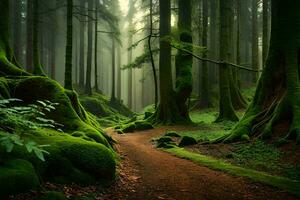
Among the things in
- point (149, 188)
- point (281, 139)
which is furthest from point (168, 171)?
point (281, 139)

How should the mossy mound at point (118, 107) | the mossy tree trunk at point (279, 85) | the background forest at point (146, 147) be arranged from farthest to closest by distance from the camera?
1. the mossy mound at point (118, 107)
2. the mossy tree trunk at point (279, 85)
3. the background forest at point (146, 147)

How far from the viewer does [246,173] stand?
28.2ft

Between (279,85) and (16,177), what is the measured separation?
9.91m

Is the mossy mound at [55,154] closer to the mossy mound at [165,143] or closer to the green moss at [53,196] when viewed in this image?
the green moss at [53,196]

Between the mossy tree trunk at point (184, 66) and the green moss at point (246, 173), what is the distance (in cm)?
999

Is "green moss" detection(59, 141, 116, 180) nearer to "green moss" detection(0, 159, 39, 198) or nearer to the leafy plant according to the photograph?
"green moss" detection(0, 159, 39, 198)

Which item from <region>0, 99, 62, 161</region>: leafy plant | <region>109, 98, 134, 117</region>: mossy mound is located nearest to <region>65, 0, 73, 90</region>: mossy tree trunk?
<region>0, 99, 62, 161</region>: leafy plant

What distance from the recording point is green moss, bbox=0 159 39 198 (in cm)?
490

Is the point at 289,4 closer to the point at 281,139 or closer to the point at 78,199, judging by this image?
the point at 281,139

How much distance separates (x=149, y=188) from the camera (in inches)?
298

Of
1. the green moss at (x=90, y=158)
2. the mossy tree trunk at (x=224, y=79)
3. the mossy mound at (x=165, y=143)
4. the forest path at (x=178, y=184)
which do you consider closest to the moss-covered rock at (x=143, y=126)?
the mossy tree trunk at (x=224, y=79)

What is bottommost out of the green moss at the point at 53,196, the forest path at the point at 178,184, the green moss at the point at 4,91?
the forest path at the point at 178,184

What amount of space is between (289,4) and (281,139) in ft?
16.1

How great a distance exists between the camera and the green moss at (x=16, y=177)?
4902 mm
